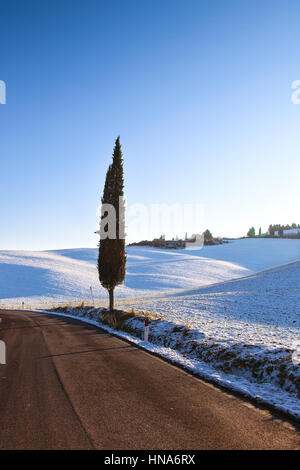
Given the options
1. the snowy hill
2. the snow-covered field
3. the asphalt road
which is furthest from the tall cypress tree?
the snowy hill

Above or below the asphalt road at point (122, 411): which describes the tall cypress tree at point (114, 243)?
above

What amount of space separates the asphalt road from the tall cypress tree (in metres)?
12.1

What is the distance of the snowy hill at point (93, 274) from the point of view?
126ft

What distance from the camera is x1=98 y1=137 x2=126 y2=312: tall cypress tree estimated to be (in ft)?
68.1

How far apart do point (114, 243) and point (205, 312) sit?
7951mm

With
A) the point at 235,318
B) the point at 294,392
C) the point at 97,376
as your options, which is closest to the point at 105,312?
the point at 235,318

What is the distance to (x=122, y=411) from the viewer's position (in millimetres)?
5113

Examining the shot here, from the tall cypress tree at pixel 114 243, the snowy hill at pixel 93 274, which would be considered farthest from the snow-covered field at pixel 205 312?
the tall cypress tree at pixel 114 243

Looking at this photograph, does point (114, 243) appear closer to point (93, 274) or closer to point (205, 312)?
point (205, 312)

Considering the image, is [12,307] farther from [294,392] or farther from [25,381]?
[294,392]

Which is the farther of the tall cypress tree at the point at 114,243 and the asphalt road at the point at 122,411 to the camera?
the tall cypress tree at the point at 114,243

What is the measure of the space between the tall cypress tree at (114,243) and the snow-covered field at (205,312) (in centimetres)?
275

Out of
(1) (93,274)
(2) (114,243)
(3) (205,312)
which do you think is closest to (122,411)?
(3) (205,312)

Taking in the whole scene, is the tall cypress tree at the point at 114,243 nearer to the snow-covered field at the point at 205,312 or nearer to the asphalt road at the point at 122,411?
the snow-covered field at the point at 205,312
